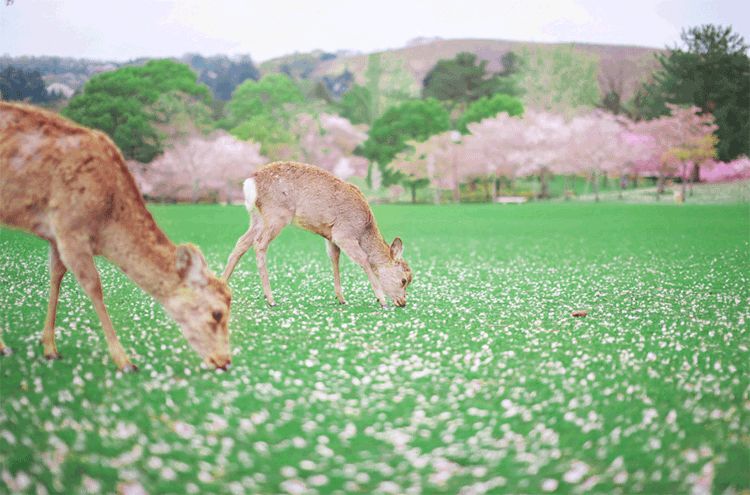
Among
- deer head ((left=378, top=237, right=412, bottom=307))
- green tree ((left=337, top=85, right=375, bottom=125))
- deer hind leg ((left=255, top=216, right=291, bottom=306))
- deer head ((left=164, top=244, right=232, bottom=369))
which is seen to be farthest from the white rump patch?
green tree ((left=337, top=85, right=375, bottom=125))

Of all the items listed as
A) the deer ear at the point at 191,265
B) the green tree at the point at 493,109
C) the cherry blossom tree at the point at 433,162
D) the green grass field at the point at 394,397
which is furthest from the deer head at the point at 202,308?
the green tree at the point at 493,109

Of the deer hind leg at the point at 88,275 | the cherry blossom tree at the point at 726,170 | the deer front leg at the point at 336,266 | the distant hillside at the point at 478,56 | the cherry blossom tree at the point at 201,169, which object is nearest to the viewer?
the deer hind leg at the point at 88,275

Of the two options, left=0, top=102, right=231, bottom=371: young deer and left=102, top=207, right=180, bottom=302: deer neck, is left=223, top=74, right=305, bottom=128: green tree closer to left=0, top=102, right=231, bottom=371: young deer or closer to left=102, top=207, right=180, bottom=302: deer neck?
left=0, top=102, right=231, bottom=371: young deer

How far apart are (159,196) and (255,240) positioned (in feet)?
156

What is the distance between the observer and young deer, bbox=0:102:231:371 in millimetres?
5496

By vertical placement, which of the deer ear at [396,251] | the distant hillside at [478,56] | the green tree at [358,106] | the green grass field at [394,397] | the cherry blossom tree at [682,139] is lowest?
the green grass field at [394,397]

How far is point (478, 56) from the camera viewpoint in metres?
135

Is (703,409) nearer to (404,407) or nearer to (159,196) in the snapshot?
(404,407)

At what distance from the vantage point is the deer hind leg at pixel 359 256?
9398 millimetres

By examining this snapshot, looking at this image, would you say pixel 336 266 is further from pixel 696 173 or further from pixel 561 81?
pixel 561 81

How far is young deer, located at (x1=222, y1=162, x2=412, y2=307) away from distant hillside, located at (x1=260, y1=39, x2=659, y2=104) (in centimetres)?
7025

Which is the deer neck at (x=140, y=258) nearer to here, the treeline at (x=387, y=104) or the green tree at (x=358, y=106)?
Result: the treeline at (x=387, y=104)

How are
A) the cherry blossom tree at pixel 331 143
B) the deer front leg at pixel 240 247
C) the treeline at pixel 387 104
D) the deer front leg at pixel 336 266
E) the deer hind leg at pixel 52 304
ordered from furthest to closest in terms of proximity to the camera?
the cherry blossom tree at pixel 331 143, the treeline at pixel 387 104, the deer front leg at pixel 336 266, the deer front leg at pixel 240 247, the deer hind leg at pixel 52 304

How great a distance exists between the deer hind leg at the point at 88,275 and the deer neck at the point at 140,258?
231 mm
